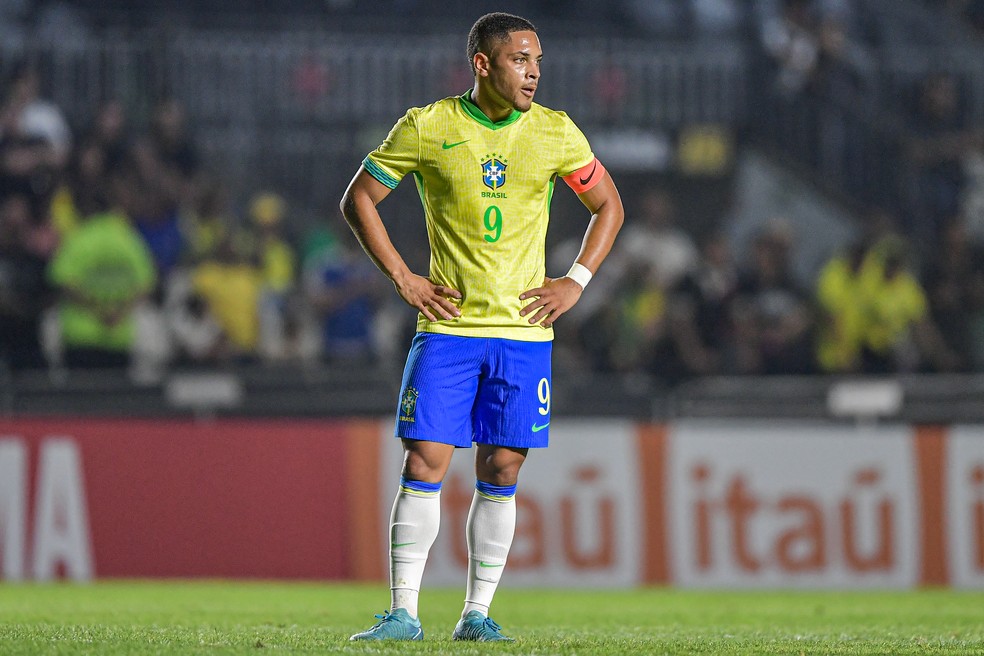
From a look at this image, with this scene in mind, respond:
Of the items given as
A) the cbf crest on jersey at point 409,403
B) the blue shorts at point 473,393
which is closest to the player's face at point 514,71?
the blue shorts at point 473,393

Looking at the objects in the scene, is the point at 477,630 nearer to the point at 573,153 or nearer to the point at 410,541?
the point at 410,541

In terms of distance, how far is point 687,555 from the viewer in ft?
37.5

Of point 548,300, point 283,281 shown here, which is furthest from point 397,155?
point 283,281

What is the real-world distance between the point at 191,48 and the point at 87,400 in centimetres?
472

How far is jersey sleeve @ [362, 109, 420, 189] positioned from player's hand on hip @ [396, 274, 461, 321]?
38 cm

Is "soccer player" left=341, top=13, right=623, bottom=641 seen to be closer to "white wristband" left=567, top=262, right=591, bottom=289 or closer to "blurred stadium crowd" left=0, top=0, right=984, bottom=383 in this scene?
"white wristband" left=567, top=262, right=591, bottom=289

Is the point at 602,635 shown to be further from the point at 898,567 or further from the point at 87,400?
the point at 87,400

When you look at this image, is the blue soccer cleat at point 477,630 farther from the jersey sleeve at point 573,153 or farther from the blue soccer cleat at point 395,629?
the jersey sleeve at point 573,153

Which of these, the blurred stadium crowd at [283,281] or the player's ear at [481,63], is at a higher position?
the player's ear at [481,63]

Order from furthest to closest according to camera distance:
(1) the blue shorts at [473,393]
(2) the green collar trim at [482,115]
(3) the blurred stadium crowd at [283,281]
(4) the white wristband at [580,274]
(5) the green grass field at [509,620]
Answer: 1. (3) the blurred stadium crowd at [283,281]
2. (4) the white wristband at [580,274]
3. (2) the green collar trim at [482,115]
4. (1) the blue shorts at [473,393]
5. (5) the green grass field at [509,620]

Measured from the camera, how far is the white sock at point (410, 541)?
5.56 metres

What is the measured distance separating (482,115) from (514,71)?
0.21 m

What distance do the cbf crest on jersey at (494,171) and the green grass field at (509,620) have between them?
1.62 meters

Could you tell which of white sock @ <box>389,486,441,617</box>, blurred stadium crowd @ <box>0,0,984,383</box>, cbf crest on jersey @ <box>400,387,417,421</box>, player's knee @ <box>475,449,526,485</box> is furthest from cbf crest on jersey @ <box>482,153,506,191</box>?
blurred stadium crowd @ <box>0,0,984,383</box>
